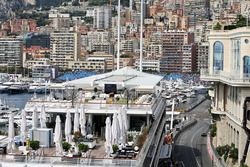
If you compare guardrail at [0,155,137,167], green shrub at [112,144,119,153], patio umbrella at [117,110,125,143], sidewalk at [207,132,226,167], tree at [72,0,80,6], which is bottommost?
sidewalk at [207,132,226,167]

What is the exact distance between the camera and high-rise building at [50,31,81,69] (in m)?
105

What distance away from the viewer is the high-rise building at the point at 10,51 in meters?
106

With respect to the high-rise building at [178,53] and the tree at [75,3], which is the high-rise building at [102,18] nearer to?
the tree at [75,3]

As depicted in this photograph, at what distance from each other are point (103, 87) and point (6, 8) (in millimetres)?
161304

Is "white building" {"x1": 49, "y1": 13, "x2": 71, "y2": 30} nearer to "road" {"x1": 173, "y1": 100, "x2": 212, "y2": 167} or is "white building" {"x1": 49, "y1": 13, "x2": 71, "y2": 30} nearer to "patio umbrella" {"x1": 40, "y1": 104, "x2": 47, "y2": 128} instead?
"road" {"x1": 173, "y1": 100, "x2": 212, "y2": 167}

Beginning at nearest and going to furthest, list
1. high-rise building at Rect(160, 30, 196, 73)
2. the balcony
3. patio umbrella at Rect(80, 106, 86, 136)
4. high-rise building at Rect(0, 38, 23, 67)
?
patio umbrella at Rect(80, 106, 86, 136) → the balcony → high-rise building at Rect(160, 30, 196, 73) → high-rise building at Rect(0, 38, 23, 67)

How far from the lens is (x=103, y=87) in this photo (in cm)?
1791

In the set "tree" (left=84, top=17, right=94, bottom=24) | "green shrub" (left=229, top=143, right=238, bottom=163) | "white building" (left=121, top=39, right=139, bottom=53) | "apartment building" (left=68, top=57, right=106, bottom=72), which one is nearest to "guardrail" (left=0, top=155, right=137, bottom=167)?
"green shrub" (left=229, top=143, right=238, bottom=163)

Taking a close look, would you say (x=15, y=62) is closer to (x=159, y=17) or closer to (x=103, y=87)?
(x=159, y=17)

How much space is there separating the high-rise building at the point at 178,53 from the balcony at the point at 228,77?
74.5m

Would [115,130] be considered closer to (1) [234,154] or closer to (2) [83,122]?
(2) [83,122]

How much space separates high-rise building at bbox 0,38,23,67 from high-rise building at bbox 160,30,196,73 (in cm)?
2533

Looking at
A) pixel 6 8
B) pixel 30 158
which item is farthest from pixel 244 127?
pixel 6 8

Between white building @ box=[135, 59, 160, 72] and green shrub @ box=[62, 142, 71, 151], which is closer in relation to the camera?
green shrub @ box=[62, 142, 71, 151]
